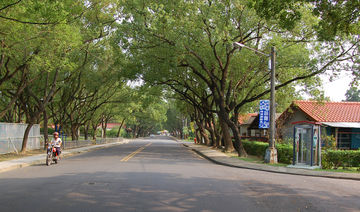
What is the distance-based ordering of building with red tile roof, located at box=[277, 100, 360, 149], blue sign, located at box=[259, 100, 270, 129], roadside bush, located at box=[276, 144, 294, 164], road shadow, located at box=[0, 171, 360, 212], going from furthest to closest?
building with red tile roof, located at box=[277, 100, 360, 149] < blue sign, located at box=[259, 100, 270, 129] < roadside bush, located at box=[276, 144, 294, 164] < road shadow, located at box=[0, 171, 360, 212]

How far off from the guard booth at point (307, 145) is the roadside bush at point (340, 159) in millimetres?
410

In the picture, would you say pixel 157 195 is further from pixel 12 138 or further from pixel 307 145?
pixel 12 138

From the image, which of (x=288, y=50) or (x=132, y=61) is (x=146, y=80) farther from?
(x=288, y=50)

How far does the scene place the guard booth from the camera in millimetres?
16688

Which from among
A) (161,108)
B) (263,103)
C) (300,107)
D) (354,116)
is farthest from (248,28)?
(161,108)

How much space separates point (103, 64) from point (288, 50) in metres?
16.8

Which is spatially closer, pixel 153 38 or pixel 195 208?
pixel 195 208

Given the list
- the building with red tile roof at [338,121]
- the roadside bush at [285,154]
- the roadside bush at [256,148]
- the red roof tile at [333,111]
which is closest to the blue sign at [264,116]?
the roadside bush at [256,148]

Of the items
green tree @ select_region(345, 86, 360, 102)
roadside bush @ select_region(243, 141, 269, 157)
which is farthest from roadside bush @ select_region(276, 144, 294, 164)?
green tree @ select_region(345, 86, 360, 102)

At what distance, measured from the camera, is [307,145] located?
57.6 feet

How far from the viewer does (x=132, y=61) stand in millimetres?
27672

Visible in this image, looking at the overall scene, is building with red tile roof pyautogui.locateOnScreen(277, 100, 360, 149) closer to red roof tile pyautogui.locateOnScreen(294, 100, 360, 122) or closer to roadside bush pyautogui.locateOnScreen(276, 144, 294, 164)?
red roof tile pyautogui.locateOnScreen(294, 100, 360, 122)

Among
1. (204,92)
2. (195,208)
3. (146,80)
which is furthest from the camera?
(204,92)

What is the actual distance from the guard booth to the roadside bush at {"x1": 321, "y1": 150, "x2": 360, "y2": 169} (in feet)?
1.35
